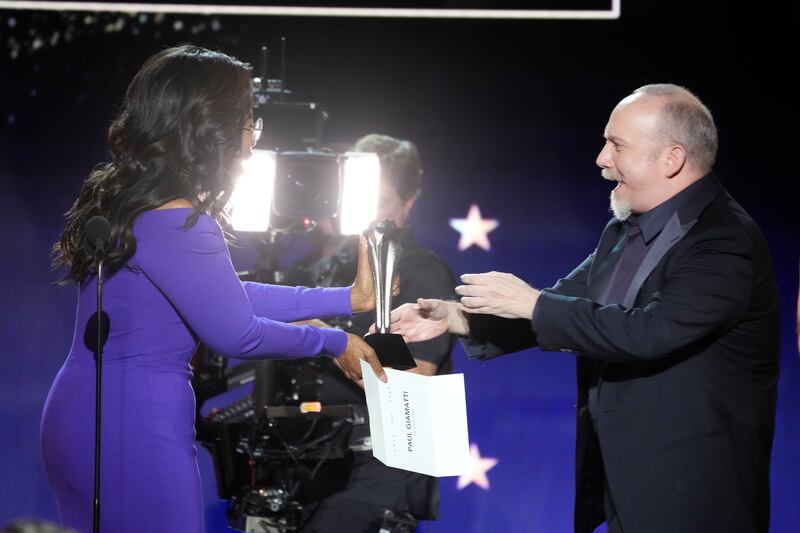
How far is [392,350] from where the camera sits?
77.8 inches

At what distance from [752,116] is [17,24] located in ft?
11.0

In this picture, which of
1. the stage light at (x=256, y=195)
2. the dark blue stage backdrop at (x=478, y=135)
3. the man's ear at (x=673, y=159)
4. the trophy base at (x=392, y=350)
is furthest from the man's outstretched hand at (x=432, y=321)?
the dark blue stage backdrop at (x=478, y=135)

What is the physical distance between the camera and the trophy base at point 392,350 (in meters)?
1.96

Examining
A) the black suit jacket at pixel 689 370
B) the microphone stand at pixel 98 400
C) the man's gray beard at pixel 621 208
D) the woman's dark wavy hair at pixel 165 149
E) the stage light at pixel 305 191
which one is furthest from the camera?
the stage light at pixel 305 191

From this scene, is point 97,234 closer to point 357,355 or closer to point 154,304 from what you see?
point 154,304

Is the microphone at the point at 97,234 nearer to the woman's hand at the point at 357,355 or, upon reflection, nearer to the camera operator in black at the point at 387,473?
the woman's hand at the point at 357,355

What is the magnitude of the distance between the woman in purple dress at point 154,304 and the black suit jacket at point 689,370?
0.72 m

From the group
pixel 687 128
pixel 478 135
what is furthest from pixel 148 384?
pixel 478 135

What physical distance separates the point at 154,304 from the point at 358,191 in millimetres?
1565

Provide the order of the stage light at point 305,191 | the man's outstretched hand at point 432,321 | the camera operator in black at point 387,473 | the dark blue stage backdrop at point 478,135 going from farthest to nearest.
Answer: the dark blue stage backdrop at point 478,135
the stage light at point 305,191
the camera operator in black at point 387,473
the man's outstretched hand at point 432,321

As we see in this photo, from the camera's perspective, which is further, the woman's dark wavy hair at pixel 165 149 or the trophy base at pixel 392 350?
the trophy base at pixel 392 350

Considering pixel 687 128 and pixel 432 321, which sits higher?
pixel 687 128

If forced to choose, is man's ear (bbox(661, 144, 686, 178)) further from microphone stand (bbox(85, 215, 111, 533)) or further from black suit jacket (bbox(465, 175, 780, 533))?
microphone stand (bbox(85, 215, 111, 533))

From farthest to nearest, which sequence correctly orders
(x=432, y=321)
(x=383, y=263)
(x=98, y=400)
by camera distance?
(x=432, y=321), (x=383, y=263), (x=98, y=400)
